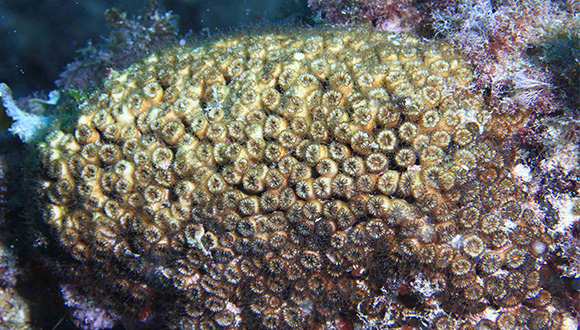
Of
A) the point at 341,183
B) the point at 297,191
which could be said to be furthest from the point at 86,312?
the point at 341,183

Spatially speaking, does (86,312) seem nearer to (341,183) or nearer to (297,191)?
(297,191)

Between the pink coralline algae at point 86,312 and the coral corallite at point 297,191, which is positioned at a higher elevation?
the coral corallite at point 297,191

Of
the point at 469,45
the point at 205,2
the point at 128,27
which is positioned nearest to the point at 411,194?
the point at 469,45

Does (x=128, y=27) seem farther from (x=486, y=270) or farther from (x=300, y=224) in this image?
(x=486, y=270)

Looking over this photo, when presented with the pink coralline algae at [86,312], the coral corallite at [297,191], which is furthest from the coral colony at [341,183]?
the pink coralline algae at [86,312]

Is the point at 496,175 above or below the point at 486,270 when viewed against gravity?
above

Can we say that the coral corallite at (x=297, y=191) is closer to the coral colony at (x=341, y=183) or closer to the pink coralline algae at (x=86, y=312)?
the coral colony at (x=341, y=183)

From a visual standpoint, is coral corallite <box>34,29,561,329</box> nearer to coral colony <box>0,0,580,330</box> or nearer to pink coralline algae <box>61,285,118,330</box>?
coral colony <box>0,0,580,330</box>
